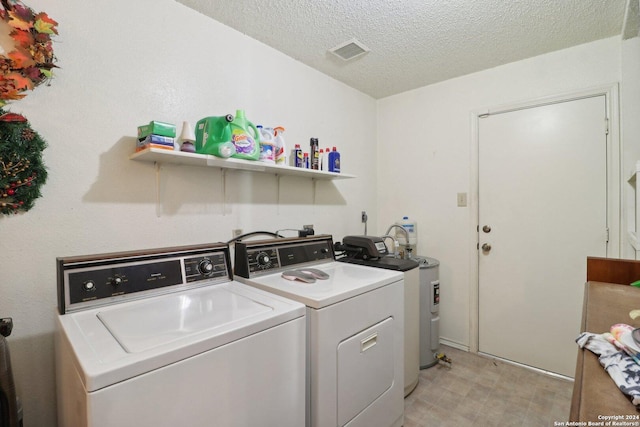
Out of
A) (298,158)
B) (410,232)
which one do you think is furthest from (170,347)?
(410,232)

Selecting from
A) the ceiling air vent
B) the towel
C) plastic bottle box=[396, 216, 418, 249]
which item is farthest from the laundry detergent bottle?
plastic bottle box=[396, 216, 418, 249]

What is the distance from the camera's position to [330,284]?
4.68 ft

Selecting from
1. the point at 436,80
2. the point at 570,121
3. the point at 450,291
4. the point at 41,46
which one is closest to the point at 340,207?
the point at 450,291

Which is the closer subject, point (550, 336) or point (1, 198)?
point (1, 198)

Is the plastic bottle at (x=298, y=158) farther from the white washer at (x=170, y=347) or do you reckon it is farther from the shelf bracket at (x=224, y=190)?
the white washer at (x=170, y=347)

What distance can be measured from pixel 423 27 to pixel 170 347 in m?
2.22

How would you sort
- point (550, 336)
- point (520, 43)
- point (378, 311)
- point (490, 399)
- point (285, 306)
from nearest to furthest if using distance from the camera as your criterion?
point (285, 306) → point (378, 311) → point (490, 399) → point (520, 43) → point (550, 336)

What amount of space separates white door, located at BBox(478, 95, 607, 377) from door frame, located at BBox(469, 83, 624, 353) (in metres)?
0.03

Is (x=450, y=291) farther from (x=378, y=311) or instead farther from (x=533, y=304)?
(x=378, y=311)

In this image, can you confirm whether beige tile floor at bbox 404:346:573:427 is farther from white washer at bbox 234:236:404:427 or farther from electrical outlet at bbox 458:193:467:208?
electrical outlet at bbox 458:193:467:208

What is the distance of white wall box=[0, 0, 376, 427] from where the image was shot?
1.25 metres

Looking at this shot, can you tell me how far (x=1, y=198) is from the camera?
3.76 ft

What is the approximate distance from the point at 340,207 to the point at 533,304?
1746 millimetres

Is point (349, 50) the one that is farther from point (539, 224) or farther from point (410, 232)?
point (539, 224)
